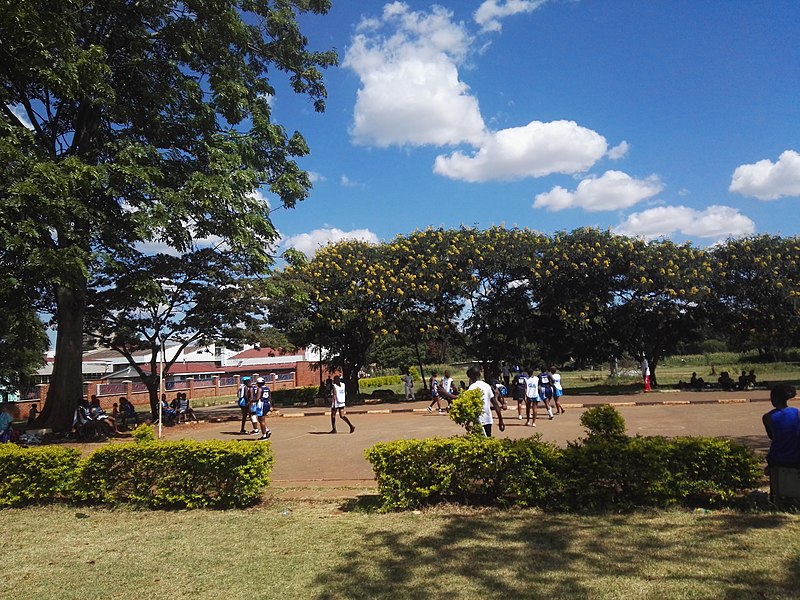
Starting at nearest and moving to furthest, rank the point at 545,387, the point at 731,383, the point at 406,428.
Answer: the point at 406,428 → the point at 545,387 → the point at 731,383

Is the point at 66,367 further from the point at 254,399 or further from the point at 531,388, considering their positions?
the point at 531,388

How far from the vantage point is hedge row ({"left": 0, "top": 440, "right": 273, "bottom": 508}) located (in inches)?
279

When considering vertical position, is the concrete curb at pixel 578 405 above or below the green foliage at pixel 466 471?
below

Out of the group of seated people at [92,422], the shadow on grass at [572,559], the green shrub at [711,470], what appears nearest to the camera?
the shadow on grass at [572,559]

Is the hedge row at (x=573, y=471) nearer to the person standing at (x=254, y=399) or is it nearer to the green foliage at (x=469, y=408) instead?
the green foliage at (x=469, y=408)

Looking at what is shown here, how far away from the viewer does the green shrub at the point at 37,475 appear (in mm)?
7645

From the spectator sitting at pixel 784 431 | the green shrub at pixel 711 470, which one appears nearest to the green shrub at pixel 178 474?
the green shrub at pixel 711 470

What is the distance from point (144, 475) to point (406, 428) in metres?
8.36

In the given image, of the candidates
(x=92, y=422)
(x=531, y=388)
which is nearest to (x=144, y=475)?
(x=531, y=388)

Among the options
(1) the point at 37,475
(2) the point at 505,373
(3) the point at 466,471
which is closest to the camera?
(3) the point at 466,471

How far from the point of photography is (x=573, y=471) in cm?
617

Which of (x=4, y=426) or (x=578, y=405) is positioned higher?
(x=4, y=426)

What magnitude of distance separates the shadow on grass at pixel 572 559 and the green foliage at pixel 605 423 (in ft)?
4.03

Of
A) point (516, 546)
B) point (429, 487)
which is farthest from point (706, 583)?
point (429, 487)
